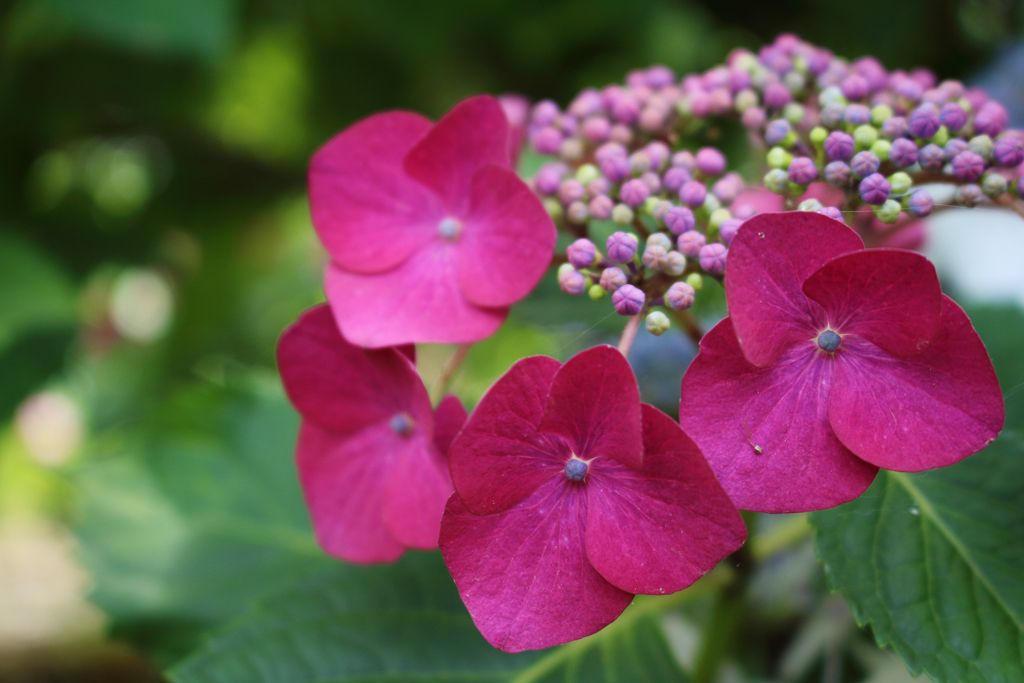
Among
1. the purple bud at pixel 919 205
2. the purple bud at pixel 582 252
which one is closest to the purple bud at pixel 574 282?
the purple bud at pixel 582 252

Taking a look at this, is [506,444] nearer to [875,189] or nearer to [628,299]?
[628,299]

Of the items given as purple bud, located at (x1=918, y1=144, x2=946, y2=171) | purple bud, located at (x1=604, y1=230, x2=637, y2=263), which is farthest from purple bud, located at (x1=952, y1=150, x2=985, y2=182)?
purple bud, located at (x1=604, y1=230, x2=637, y2=263)

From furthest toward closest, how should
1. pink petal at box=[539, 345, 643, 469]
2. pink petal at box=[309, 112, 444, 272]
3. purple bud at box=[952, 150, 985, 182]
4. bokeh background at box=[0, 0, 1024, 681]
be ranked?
bokeh background at box=[0, 0, 1024, 681]
pink petal at box=[309, 112, 444, 272]
purple bud at box=[952, 150, 985, 182]
pink petal at box=[539, 345, 643, 469]

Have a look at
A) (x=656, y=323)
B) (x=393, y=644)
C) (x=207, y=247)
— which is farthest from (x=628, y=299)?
(x=207, y=247)

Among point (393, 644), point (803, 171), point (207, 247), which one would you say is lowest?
point (207, 247)

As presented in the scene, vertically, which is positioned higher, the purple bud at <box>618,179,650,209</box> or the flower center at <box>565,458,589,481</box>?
the purple bud at <box>618,179,650,209</box>

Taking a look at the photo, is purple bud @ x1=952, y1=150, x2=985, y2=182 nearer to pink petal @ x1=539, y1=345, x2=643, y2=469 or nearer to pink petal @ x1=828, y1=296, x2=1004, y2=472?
pink petal @ x1=828, y1=296, x2=1004, y2=472
